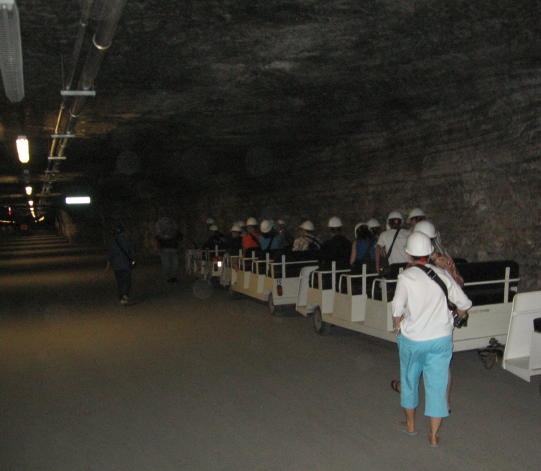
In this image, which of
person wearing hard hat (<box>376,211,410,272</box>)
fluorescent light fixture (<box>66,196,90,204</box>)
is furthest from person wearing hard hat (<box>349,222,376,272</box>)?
fluorescent light fixture (<box>66,196,90,204</box>)

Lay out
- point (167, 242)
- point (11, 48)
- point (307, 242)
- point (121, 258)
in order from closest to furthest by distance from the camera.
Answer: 1. point (11, 48)
2. point (307, 242)
3. point (121, 258)
4. point (167, 242)

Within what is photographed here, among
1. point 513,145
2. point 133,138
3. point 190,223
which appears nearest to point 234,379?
point 513,145

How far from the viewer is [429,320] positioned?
4.89 metres

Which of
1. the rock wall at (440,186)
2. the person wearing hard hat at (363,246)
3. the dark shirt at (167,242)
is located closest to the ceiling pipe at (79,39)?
the person wearing hard hat at (363,246)

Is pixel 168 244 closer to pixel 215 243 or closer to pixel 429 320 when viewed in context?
pixel 215 243

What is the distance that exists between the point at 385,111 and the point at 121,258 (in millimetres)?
7110

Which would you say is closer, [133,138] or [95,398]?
[95,398]

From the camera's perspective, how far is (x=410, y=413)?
5.17 meters

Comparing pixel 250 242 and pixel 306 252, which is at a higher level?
pixel 250 242

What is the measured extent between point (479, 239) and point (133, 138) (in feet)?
34.1

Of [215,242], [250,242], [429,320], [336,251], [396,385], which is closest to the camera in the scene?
[429,320]

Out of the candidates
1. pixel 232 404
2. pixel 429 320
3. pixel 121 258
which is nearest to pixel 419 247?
pixel 429 320

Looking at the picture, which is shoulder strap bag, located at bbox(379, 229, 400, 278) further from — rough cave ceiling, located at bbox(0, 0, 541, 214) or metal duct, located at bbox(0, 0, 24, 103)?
metal duct, located at bbox(0, 0, 24, 103)

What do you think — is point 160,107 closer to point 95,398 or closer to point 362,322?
point 362,322
